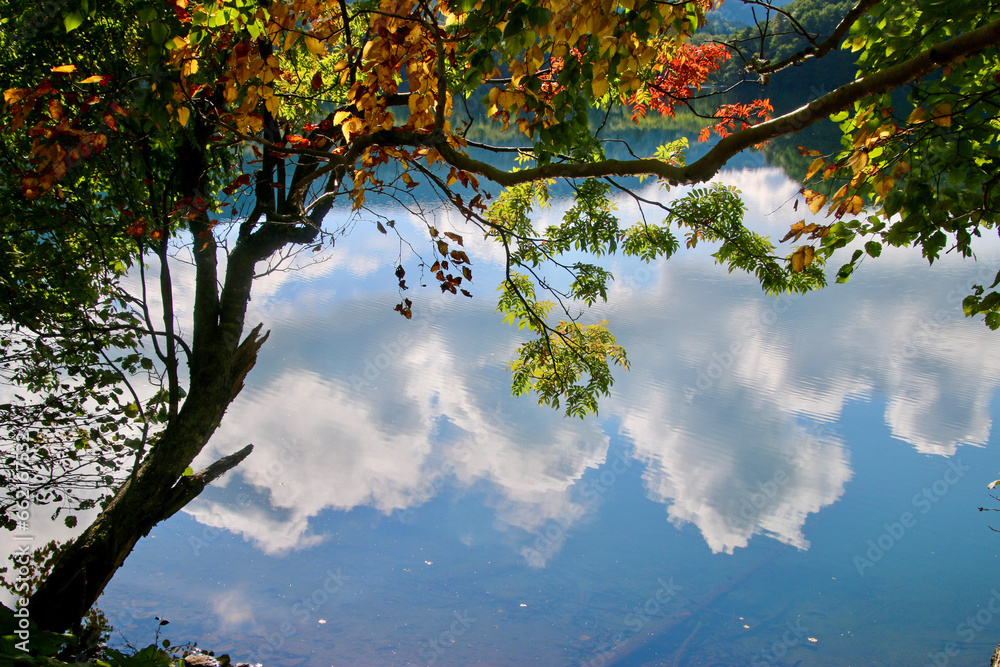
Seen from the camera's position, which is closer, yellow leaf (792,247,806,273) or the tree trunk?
yellow leaf (792,247,806,273)

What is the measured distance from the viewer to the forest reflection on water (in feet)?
12.8

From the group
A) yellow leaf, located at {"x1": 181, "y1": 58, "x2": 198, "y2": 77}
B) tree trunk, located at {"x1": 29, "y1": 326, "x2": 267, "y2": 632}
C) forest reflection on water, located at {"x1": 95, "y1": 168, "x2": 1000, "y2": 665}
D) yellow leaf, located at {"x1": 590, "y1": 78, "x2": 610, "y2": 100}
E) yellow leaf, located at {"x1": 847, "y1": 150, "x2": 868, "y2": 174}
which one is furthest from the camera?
forest reflection on water, located at {"x1": 95, "y1": 168, "x2": 1000, "y2": 665}

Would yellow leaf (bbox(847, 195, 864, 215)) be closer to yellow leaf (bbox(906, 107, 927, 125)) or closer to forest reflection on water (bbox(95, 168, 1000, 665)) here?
yellow leaf (bbox(906, 107, 927, 125))

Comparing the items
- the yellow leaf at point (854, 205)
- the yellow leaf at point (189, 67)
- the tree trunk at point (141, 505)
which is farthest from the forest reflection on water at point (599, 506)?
the yellow leaf at point (189, 67)

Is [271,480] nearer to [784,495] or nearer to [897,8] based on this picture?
[784,495]

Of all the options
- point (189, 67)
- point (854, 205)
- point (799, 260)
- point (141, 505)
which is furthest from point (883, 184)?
point (141, 505)

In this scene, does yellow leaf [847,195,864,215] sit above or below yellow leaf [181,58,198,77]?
below

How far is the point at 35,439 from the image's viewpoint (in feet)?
9.88

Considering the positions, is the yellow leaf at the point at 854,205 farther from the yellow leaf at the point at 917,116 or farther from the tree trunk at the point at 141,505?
the tree trunk at the point at 141,505

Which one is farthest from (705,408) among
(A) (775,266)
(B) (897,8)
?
(B) (897,8)

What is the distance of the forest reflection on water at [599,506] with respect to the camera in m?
3.92

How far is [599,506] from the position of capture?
203 inches

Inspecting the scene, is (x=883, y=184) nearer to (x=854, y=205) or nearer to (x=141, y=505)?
(x=854, y=205)

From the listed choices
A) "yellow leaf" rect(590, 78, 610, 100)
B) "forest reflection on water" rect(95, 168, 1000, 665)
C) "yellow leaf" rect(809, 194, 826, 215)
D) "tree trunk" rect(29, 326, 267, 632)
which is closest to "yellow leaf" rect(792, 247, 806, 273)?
"yellow leaf" rect(809, 194, 826, 215)
